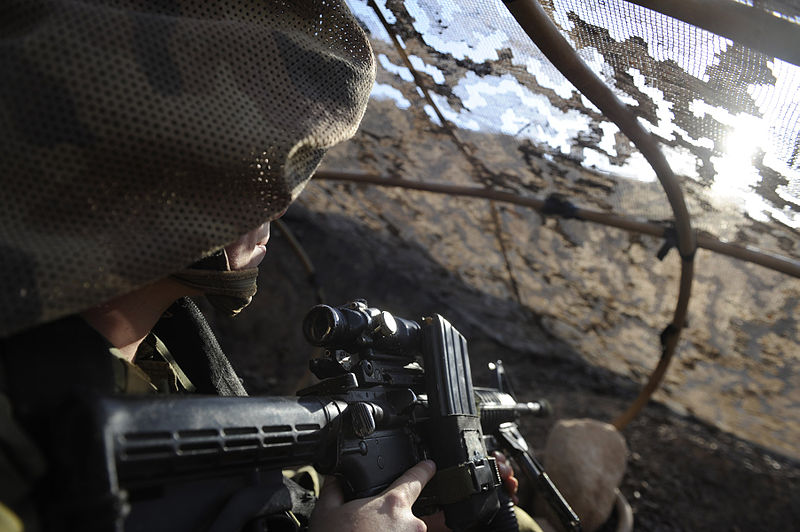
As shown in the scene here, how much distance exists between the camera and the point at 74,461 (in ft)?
2.48

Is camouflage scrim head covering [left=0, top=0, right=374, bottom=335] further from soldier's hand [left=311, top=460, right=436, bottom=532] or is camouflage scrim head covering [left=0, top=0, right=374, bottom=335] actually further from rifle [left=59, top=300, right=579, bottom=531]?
soldier's hand [left=311, top=460, right=436, bottom=532]

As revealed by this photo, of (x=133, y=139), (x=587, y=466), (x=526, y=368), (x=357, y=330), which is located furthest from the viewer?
(x=526, y=368)

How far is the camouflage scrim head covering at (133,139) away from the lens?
2.83ft

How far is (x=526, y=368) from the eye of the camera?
4.58 meters

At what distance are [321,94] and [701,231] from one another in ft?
6.82

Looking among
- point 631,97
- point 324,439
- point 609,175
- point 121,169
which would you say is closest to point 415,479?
point 324,439

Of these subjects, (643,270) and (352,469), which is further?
(643,270)

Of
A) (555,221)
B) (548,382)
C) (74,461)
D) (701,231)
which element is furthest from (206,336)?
(548,382)

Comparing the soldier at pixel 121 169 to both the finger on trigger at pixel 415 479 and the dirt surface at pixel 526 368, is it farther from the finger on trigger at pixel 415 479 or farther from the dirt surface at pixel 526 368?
the dirt surface at pixel 526 368

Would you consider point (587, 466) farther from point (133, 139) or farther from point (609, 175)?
point (133, 139)

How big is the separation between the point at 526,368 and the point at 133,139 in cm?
408

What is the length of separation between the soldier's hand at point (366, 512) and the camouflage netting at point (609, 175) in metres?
1.46

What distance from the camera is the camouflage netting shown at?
1.70m

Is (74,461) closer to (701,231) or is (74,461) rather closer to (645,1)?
(645,1)
